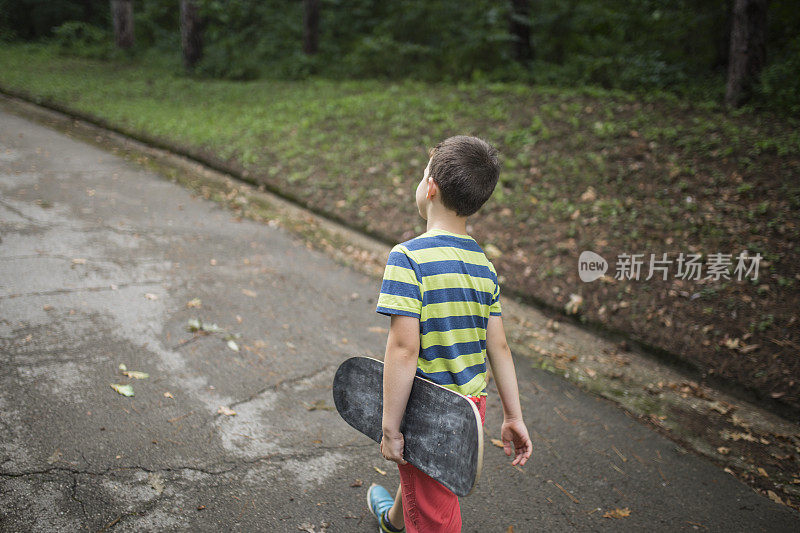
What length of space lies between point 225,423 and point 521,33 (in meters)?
10.9

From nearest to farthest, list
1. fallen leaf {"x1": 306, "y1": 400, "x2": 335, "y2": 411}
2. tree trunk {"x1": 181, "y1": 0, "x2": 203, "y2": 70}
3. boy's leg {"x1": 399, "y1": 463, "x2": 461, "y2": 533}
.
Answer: boy's leg {"x1": 399, "y1": 463, "x2": 461, "y2": 533}
fallen leaf {"x1": 306, "y1": 400, "x2": 335, "y2": 411}
tree trunk {"x1": 181, "y1": 0, "x2": 203, "y2": 70}

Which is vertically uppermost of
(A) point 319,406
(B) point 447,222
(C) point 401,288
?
(B) point 447,222

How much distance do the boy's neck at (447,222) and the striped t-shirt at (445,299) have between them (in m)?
0.03

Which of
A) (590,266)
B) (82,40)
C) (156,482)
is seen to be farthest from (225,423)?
(82,40)

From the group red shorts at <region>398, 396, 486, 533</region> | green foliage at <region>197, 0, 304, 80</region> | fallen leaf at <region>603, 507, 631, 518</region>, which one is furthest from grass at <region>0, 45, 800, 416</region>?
green foliage at <region>197, 0, 304, 80</region>

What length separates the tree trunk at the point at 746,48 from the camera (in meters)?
7.47

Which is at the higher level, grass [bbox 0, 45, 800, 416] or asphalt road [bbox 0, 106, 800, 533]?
grass [bbox 0, 45, 800, 416]

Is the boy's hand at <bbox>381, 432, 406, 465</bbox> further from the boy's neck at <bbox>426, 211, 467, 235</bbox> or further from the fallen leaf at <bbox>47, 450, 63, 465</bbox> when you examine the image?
the fallen leaf at <bbox>47, 450, 63, 465</bbox>

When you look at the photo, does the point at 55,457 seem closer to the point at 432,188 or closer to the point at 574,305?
the point at 432,188

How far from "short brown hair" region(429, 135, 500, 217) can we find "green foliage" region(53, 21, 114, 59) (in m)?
17.7

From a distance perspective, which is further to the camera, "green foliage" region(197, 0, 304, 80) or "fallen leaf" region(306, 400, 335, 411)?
"green foliage" region(197, 0, 304, 80)

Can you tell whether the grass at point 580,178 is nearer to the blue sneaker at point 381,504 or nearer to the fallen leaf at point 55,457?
the blue sneaker at point 381,504

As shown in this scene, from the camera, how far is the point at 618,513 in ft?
9.50

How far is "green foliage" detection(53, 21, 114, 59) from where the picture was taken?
16234 millimetres
